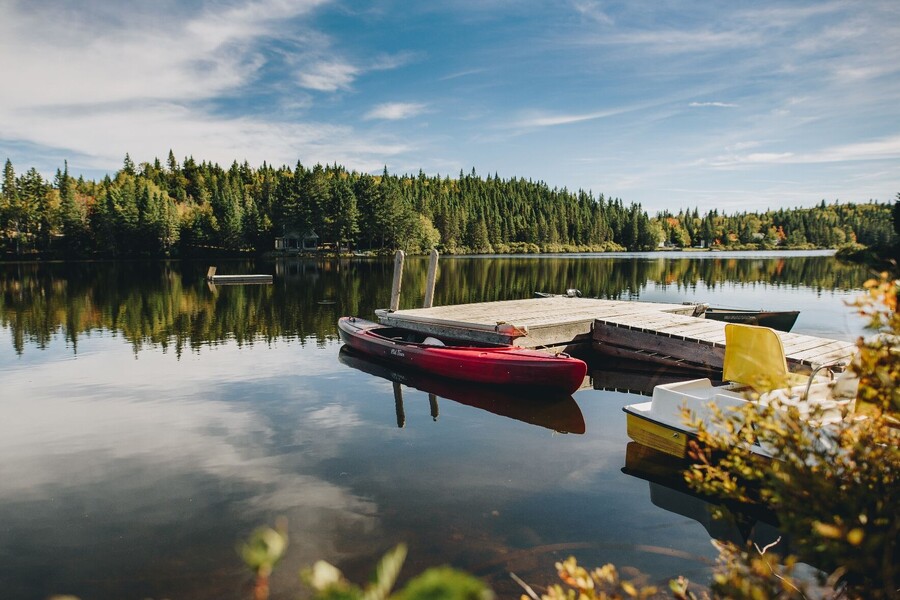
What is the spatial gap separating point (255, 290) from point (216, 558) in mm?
32025

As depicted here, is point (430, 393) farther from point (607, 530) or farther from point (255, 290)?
point (255, 290)

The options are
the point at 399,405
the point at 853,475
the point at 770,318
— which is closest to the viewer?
the point at 853,475

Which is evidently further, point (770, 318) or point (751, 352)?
point (770, 318)

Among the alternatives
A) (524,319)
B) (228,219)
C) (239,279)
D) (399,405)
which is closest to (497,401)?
(399,405)

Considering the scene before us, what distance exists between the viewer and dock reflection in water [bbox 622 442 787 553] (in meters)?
6.63

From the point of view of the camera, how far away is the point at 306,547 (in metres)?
6.33

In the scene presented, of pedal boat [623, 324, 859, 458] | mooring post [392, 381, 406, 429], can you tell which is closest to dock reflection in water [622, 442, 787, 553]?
pedal boat [623, 324, 859, 458]

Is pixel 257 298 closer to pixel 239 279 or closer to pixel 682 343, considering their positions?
pixel 239 279

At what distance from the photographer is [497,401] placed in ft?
40.2

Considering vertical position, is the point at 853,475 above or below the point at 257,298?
above

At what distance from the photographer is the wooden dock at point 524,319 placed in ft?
49.2

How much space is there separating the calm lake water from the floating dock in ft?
3.50

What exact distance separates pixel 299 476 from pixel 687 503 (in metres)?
5.59

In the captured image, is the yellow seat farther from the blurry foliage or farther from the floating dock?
the blurry foliage
